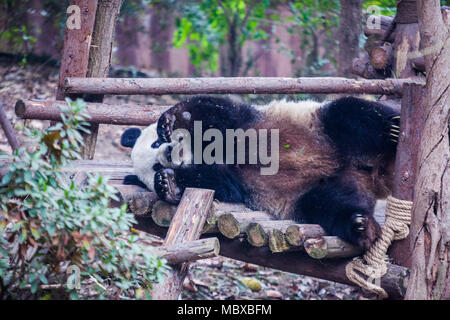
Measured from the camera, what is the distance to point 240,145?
136 inches

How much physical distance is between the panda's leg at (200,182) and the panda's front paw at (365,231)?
842 millimetres

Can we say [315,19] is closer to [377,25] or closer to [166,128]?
[377,25]

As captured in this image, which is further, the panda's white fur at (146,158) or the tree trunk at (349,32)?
the tree trunk at (349,32)

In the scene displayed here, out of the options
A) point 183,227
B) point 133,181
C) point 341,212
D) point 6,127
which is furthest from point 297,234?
point 6,127

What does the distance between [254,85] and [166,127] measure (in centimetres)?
71

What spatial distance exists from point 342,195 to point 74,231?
5.57ft

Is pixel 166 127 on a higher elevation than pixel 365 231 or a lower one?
higher

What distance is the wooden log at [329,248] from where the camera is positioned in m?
2.74

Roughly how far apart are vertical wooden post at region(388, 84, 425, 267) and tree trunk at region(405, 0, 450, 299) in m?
0.08

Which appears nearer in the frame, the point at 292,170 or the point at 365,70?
the point at 292,170

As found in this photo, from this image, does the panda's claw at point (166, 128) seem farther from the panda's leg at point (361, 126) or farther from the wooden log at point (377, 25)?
the wooden log at point (377, 25)

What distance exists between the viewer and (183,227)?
107 inches

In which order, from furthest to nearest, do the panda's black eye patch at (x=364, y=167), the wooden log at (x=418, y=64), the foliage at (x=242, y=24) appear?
the foliage at (x=242, y=24), the wooden log at (x=418, y=64), the panda's black eye patch at (x=364, y=167)

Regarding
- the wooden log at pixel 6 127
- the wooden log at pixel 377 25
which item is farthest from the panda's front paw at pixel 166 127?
the wooden log at pixel 377 25
